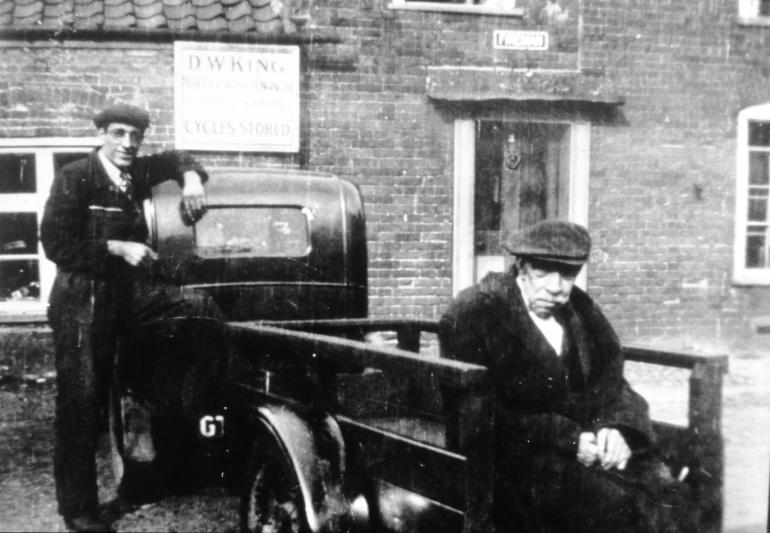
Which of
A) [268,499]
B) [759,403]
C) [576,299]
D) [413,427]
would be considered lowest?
[759,403]

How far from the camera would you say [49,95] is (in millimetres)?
7719

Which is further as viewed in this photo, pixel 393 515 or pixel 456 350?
pixel 456 350

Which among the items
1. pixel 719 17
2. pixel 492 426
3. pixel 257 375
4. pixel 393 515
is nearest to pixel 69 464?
pixel 257 375

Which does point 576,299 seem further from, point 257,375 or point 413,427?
point 257,375

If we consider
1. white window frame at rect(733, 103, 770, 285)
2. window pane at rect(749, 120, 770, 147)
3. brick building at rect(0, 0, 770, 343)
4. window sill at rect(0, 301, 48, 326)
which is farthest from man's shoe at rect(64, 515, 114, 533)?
window pane at rect(749, 120, 770, 147)

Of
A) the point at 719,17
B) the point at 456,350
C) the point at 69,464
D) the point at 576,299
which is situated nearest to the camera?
the point at 456,350

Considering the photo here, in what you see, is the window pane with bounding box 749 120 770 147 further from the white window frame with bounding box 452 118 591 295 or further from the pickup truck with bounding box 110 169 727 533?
the pickup truck with bounding box 110 169 727 533

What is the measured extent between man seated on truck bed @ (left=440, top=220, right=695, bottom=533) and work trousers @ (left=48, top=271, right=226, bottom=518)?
4.40 ft

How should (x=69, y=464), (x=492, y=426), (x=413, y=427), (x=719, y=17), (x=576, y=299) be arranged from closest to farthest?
(x=492, y=426), (x=576, y=299), (x=413, y=427), (x=69, y=464), (x=719, y=17)

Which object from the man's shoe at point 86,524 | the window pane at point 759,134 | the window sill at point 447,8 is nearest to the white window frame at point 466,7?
the window sill at point 447,8

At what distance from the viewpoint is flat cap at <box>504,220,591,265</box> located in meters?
2.92

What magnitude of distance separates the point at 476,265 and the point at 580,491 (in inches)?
265

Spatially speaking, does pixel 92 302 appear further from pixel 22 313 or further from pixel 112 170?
pixel 22 313

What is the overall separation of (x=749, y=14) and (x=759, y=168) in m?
1.76
